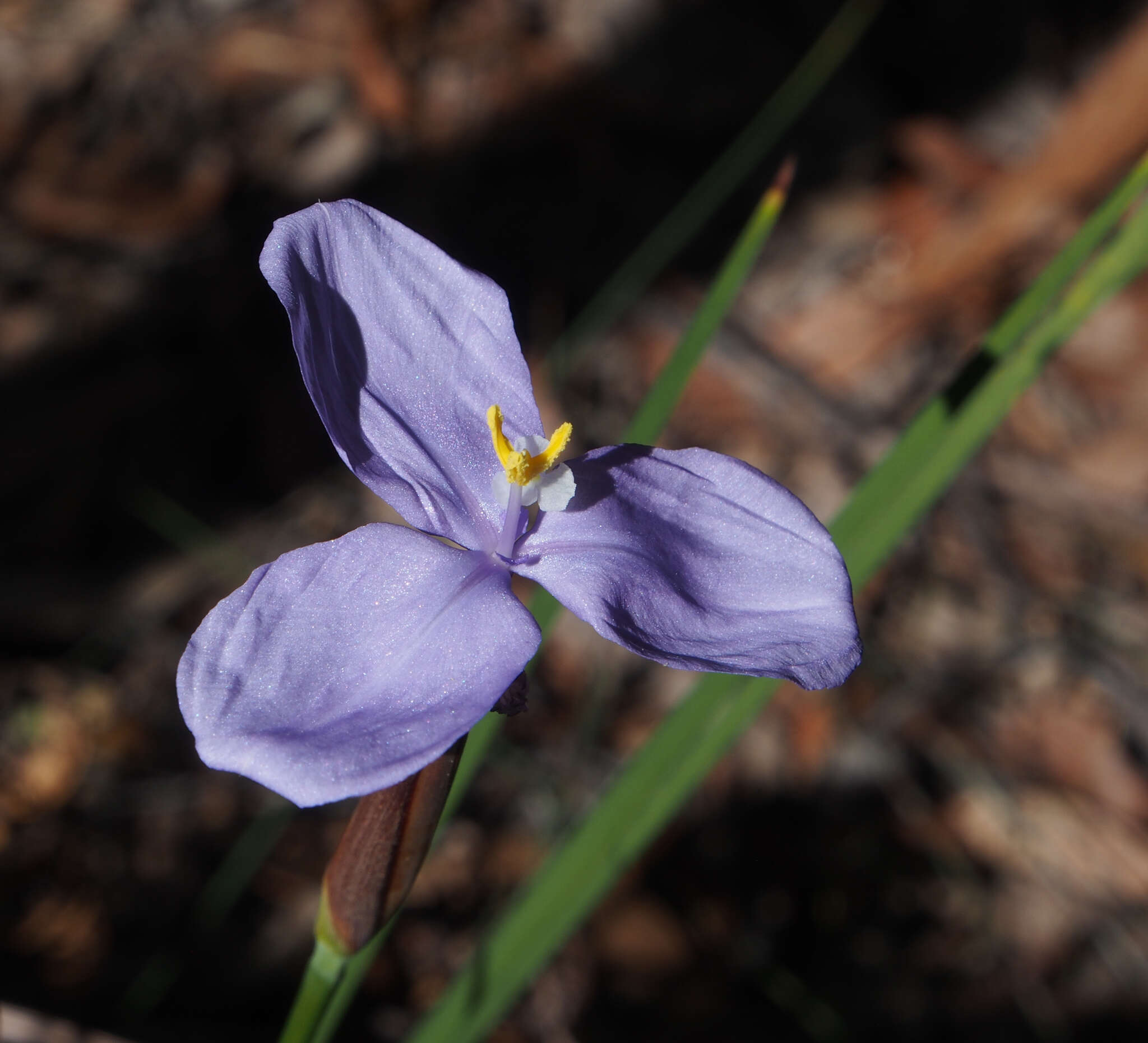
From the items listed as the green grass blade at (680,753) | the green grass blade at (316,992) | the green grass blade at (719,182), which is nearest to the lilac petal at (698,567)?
the green grass blade at (680,753)

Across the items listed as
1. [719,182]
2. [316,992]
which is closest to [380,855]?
[316,992]

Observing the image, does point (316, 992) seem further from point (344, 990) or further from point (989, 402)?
point (989, 402)

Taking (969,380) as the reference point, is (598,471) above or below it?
below

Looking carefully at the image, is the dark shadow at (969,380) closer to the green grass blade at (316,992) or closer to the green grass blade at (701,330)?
the green grass blade at (701,330)

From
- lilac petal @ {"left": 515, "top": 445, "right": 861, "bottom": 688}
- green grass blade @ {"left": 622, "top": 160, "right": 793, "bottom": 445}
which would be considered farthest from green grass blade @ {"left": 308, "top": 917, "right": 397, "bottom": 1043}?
green grass blade @ {"left": 622, "top": 160, "right": 793, "bottom": 445}

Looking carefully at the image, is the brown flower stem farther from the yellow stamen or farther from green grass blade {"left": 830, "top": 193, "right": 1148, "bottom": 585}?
green grass blade {"left": 830, "top": 193, "right": 1148, "bottom": 585}
